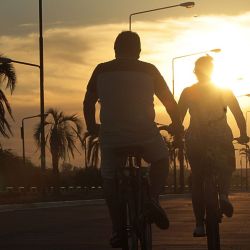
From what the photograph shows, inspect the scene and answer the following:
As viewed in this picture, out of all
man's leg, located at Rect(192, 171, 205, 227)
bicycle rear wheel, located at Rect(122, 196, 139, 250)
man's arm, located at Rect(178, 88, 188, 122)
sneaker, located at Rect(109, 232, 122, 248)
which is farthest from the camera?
man's arm, located at Rect(178, 88, 188, 122)

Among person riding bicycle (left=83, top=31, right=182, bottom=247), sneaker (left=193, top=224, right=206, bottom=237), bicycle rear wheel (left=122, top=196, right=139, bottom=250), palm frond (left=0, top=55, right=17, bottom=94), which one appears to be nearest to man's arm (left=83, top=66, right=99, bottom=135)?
person riding bicycle (left=83, top=31, right=182, bottom=247)

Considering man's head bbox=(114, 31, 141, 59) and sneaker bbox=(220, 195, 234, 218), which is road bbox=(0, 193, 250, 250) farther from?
man's head bbox=(114, 31, 141, 59)

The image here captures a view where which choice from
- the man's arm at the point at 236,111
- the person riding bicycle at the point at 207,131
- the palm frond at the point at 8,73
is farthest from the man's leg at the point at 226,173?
the palm frond at the point at 8,73

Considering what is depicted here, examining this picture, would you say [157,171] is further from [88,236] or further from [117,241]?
[88,236]

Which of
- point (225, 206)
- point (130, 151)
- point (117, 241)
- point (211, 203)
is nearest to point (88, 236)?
point (225, 206)

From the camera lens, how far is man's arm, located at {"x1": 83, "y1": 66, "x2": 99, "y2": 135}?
A: 7125mm

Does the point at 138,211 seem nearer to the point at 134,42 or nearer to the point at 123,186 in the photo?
the point at 123,186

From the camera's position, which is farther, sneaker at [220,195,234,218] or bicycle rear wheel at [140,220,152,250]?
sneaker at [220,195,234,218]

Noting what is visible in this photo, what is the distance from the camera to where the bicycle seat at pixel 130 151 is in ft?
22.4

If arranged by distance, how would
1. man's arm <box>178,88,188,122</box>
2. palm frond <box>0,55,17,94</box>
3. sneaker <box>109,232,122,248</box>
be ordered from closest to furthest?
sneaker <box>109,232,122,248</box>
man's arm <box>178,88,188,122</box>
palm frond <box>0,55,17,94</box>

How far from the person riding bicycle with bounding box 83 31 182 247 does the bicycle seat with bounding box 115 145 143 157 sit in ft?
0.10

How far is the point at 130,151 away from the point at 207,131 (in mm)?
1986

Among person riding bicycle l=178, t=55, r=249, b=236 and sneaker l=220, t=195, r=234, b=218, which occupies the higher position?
person riding bicycle l=178, t=55, r=249, b=236

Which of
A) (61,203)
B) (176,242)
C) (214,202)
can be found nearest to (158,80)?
(214,202)
